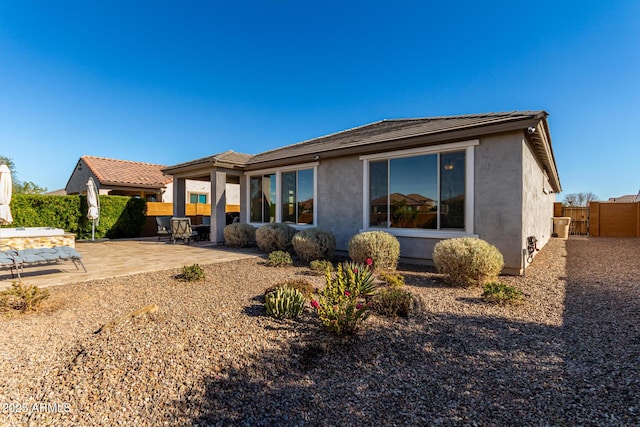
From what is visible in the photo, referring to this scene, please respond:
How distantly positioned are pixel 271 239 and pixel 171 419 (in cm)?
718

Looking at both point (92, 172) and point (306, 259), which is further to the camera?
point (92, 172)

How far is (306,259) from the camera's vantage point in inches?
313

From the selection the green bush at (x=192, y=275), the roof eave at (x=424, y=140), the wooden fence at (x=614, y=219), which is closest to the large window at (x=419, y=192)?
the roof eave at (x=424, y=140)

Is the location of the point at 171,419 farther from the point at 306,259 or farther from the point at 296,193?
the point at 296,193

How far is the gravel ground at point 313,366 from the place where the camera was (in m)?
2.14

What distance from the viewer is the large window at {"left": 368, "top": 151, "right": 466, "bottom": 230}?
23.2ft

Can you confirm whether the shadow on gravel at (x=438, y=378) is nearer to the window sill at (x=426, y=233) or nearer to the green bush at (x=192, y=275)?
the green bush at (x=192, y=275)

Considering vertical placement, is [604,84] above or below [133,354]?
above

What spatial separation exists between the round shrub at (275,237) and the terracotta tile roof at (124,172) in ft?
38.7

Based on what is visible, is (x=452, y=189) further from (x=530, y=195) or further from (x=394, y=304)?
(x=394, y=304)

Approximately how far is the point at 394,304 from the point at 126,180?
66.0 feet

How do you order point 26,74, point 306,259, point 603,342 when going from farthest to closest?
1. point 26,74
2. point 306,259
3. point 603,342

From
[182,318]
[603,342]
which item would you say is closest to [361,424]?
[182,318]

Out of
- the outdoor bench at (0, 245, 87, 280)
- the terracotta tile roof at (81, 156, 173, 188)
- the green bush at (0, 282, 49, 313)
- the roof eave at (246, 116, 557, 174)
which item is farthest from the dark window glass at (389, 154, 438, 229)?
the terracotta tile roof at (81, 156, 173, 188)
